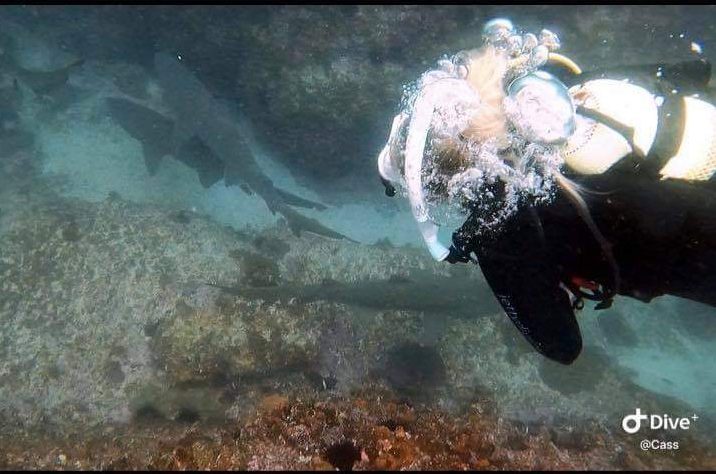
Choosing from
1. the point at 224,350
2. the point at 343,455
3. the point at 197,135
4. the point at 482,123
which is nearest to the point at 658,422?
the point at 343,455

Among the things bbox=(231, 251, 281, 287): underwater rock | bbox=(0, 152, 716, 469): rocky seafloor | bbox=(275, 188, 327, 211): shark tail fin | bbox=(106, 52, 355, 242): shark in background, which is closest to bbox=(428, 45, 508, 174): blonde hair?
bbox=(0, 152, 716, 469): rocky seafloor

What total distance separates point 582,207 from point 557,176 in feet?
0.63

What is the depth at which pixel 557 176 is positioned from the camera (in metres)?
2.26

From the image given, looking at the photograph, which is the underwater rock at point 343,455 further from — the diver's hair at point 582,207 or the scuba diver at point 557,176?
the diver's hair at point 582,207

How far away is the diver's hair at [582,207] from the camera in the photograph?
2.18m

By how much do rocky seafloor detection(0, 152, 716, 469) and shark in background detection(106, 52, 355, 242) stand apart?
1.15 m

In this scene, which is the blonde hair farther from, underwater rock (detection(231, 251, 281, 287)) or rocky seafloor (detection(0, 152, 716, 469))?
underwater rock (detection(231, 251, 281, 287))

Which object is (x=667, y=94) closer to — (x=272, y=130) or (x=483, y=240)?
(x=483, y=240)

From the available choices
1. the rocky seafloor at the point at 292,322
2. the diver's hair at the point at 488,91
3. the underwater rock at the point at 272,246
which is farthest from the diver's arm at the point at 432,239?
the underwater rock at the point at 272,246

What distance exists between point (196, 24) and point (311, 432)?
8.59 meters

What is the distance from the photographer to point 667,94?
2.48m

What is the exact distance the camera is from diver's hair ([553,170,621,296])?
2.18 metres

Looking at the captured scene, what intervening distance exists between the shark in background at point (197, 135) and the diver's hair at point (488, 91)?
6298mm

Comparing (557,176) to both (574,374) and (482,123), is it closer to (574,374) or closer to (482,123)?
(482,123)
